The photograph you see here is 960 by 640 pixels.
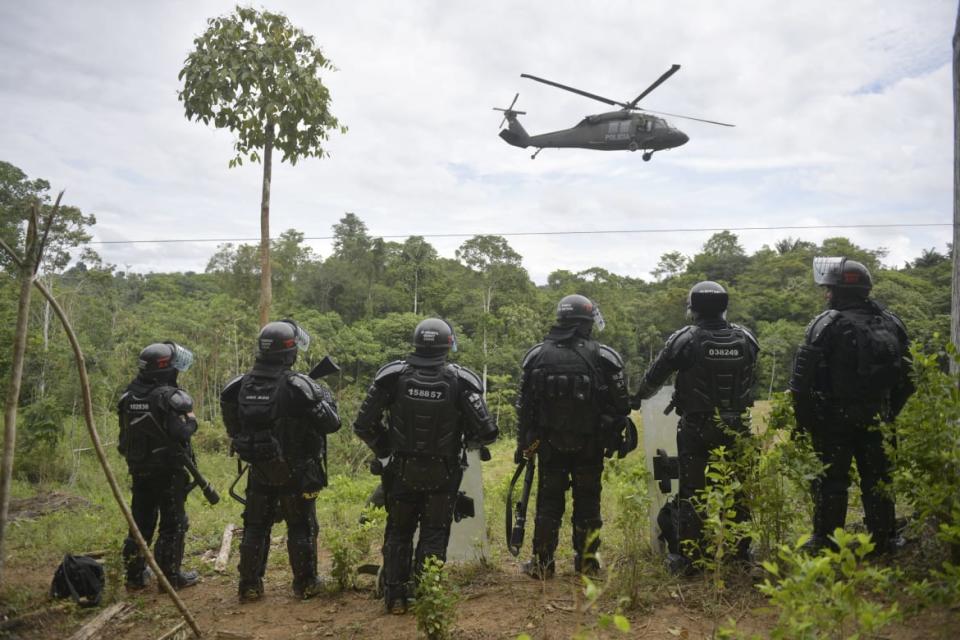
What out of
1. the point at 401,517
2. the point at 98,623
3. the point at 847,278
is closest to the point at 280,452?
the point at 401,517

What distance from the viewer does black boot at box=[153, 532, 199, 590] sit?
5418mm

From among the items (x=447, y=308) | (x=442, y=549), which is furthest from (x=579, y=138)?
(x=447, y=308)

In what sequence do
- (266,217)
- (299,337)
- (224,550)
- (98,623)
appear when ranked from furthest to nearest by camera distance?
1. (266,217)
2. (224,550)
3. (299,337)
4. (98,623)

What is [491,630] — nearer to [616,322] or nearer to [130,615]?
[130,615]

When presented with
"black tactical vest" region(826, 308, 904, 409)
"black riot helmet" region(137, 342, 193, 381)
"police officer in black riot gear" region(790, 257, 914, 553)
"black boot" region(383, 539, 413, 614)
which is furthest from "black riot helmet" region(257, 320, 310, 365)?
"black tactical vest" region(826, 308, 904, 409)

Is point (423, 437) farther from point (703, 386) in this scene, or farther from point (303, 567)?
point (703, 386)

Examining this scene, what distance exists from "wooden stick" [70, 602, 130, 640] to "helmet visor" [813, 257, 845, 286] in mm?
5604

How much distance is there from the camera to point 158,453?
17.4 feet

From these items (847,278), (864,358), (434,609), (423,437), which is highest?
(847,278)

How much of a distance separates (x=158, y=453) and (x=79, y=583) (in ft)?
3.53

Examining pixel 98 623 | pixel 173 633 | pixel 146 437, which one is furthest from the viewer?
pixel 146 437

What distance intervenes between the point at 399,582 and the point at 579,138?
14.6 meters

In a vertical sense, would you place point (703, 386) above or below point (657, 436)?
above

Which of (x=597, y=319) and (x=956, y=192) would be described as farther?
(x=597, y=319)
